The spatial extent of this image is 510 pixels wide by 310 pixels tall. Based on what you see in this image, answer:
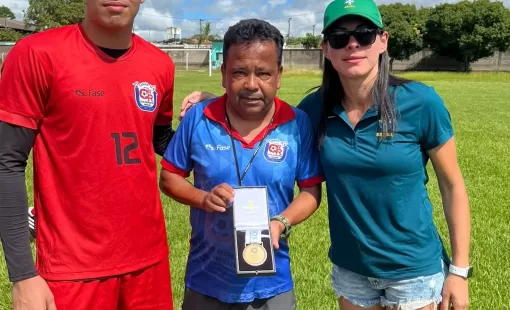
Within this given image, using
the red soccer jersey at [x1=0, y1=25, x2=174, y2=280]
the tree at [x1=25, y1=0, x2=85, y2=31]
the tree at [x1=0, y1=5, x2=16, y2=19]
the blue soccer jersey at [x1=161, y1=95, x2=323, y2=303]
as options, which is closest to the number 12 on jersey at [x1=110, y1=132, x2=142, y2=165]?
the red soccer jersey at [x1=0, y1=25, x2=174, y2=280]

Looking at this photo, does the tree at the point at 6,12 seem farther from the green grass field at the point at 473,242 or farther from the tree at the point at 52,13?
the green grass field at the point at 473,242

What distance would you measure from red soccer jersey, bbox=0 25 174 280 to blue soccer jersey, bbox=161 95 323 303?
233mm

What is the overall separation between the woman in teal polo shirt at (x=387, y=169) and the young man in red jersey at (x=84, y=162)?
96 centimetres

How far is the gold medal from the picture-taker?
2443 millimetres

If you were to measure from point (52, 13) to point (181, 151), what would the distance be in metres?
77.9

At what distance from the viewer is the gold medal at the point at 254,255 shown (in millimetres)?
2443

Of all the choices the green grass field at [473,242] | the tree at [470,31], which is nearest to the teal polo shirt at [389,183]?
the green grass field at [473,242]

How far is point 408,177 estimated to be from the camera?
2795 millimetres

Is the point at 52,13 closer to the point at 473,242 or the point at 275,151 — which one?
the point at 473,242

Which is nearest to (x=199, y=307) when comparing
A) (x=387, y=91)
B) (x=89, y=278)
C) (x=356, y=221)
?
(x=89, y=278)

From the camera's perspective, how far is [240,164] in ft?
8.93

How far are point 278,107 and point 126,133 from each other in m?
0.81

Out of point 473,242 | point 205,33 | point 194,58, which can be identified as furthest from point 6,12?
point 473,242

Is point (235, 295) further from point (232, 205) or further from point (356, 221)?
point (356, 221)
